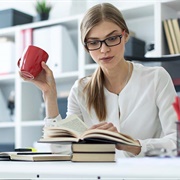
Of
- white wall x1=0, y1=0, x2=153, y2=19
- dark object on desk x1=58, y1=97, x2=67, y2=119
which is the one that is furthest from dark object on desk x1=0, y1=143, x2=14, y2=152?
white wall x1=0, y1=0, x2=153, y2=19

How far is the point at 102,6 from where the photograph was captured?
171 centimetres

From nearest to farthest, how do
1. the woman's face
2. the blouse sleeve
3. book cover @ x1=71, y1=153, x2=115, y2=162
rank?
book cover @ x1=71, y1=153, x2=115, y2=162, the blouse sleeve, the woman's face

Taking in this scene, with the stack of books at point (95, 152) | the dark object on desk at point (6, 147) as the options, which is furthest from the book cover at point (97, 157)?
the dark object on desk at point (6, 147)

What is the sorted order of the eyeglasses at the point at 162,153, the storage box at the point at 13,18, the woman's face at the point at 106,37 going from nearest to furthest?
the eyeglasses at the point at 162,153 → the woman's face at the point at 106,37 → the storage box at the point at 13,18

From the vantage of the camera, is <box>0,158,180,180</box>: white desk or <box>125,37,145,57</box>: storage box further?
<box>125,37,145,57</box>: storage box

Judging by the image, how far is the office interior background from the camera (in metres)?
3.12

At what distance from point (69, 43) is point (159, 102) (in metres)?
1.90

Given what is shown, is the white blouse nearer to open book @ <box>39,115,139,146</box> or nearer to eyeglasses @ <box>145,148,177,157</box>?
open book @ <box>39,115,139,146</box>

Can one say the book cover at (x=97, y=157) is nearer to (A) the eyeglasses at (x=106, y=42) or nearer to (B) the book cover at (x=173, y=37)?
(A) the eyeglasses at (x=106, y=42)

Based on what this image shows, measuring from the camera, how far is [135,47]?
3100 mm

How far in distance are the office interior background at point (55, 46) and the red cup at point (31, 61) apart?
1474 millimetres

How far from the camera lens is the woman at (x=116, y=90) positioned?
162cm

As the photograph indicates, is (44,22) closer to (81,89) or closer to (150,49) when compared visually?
(150,49)

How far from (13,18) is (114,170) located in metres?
3.04
